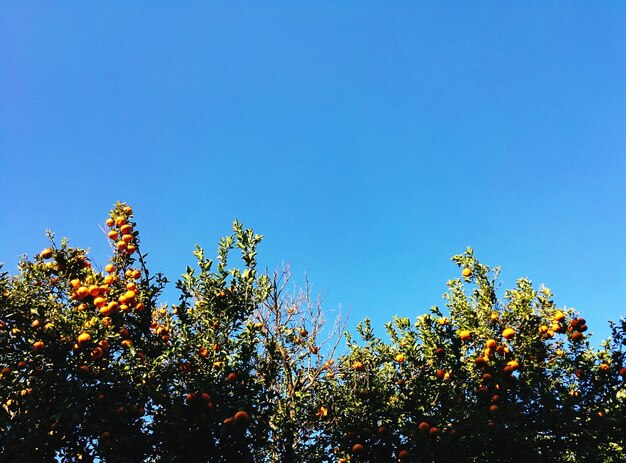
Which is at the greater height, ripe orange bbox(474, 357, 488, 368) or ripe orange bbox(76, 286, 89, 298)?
ripe orange bbox(76, 286, 89, 298)

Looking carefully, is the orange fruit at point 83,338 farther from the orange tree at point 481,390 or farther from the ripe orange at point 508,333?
the ripe orange at point 508,333

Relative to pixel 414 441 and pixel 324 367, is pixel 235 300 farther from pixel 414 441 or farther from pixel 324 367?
pixel 414 441

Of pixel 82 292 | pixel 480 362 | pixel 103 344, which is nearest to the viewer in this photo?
pixel 103 344

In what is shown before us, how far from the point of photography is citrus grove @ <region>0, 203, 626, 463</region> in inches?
196

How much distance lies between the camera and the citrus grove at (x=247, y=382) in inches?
196

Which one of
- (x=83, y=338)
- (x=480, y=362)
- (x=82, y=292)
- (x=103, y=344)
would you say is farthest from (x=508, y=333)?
(x=82, y=292)

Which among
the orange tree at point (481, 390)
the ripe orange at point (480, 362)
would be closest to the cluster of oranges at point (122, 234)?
the orange tree at point (481, 390)

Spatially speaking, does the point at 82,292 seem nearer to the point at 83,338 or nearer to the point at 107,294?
the point at 107,294

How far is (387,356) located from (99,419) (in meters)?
4.90

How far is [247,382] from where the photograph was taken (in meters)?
5.51

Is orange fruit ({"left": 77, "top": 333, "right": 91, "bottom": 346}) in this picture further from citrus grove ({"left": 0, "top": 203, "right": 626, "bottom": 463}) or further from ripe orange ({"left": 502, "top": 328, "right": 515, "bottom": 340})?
ripe orange ({"left": 502, "top": 328, "right": 515, "bottom": 340})

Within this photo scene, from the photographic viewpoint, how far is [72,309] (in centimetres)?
593

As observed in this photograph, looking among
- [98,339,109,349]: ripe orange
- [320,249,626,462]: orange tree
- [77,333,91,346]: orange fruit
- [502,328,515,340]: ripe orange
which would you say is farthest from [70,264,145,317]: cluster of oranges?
[502,328,515,340]: ripe orange

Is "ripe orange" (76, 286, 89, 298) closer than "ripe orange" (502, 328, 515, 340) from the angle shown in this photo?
Yes
